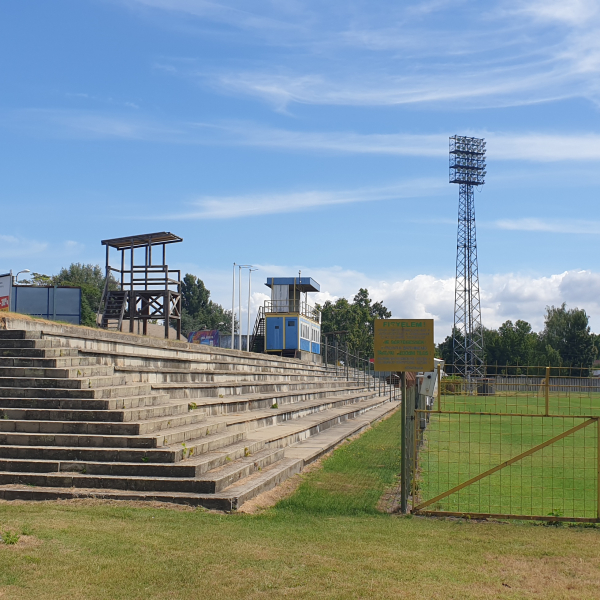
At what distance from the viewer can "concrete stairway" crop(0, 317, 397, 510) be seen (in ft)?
25.4

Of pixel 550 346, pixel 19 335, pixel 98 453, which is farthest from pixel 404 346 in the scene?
pixel 550 346

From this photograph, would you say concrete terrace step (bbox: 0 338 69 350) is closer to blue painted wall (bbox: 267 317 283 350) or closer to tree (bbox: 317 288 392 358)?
blue painted wall (bbox: 267 317 283 350)

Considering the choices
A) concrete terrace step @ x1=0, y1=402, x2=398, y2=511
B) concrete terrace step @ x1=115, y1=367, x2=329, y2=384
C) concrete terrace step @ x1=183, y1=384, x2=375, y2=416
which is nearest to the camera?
concrete terrace step @ x1=0, y1=402, x2=398, y2=511

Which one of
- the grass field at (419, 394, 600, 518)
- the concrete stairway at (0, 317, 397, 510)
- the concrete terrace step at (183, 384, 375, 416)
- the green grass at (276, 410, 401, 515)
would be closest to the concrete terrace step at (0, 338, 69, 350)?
the concrete stairway at (0, 317, 397, 510)

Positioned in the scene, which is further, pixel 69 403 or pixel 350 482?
pixel 350 482

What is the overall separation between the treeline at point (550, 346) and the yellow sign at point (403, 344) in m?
59.9

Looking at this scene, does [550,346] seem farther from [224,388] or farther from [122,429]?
[122,429]

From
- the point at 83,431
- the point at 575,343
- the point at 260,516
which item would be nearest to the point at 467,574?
the point at 260,516

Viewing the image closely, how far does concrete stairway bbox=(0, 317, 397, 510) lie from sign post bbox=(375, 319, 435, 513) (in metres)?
2.17

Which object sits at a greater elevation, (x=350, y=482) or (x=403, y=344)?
(x=403, y=344)

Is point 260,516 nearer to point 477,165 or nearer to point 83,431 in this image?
point 83,431

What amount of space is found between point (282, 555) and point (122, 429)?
149 inches

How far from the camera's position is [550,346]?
78812mm

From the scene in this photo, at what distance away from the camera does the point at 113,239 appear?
19766mm
